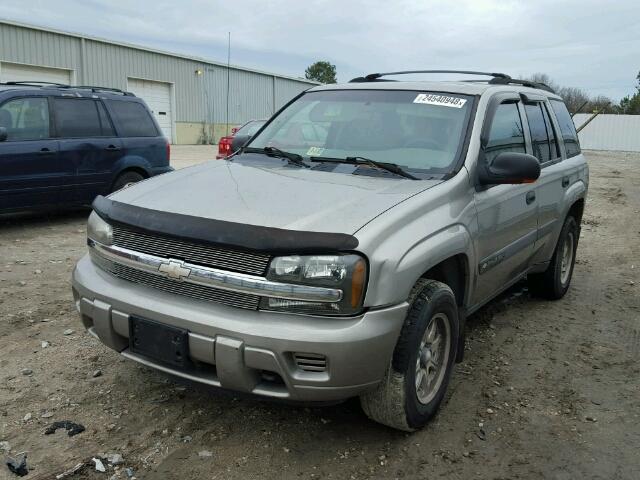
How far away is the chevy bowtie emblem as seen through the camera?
2.68 meters

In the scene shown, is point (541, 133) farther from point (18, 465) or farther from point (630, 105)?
point (630, 105)

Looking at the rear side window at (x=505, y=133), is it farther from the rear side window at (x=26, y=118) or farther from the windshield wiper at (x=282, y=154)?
the rear side window at (x=26, y=118)

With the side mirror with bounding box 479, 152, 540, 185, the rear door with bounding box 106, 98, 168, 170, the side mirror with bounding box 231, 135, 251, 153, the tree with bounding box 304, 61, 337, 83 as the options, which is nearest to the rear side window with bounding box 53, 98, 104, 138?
the rear door with bounding box 106, 98, 168, 170

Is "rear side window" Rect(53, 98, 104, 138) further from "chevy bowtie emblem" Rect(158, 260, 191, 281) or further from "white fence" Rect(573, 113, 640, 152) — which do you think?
"white fence" Rect(573, 113, 640, 152)

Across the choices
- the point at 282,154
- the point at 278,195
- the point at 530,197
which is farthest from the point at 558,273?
the point at 278,195

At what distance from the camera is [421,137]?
366cm

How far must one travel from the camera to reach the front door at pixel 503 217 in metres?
3.56

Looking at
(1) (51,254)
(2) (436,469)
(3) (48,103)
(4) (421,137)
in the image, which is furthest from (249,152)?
(3) (48,103)

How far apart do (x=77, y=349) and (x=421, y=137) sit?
2.60 metres

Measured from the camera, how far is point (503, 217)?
3781mm

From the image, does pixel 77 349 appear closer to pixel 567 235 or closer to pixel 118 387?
pixel 118 387

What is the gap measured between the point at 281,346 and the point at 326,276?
338 mm

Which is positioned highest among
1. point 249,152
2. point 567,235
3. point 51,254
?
point 249,152

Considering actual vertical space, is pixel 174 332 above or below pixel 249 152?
below
